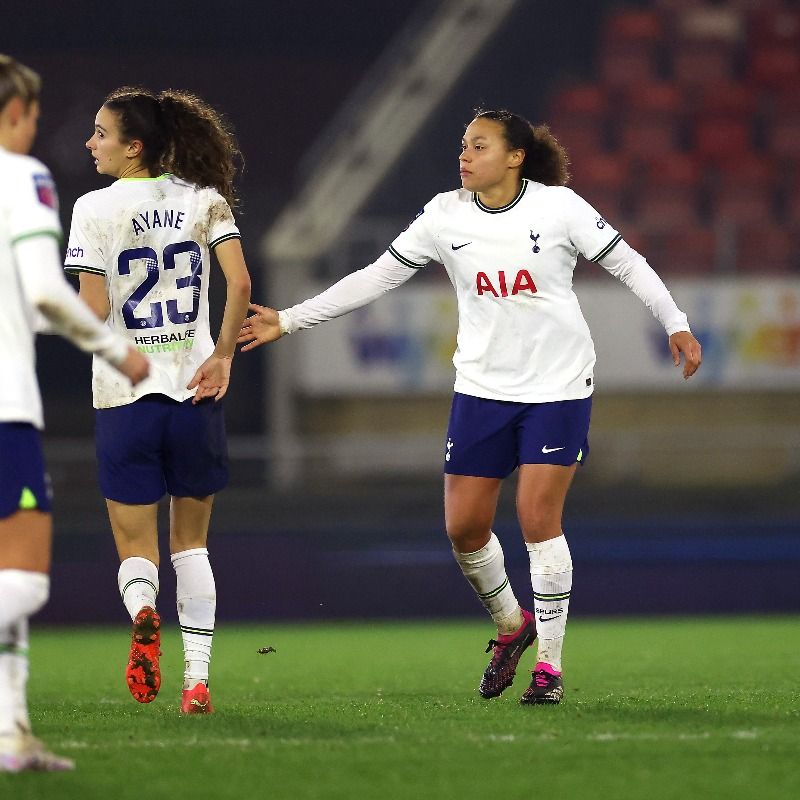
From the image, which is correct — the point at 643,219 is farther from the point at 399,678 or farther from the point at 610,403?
the point at 399,678

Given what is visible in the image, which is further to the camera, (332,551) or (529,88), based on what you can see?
(529,88)

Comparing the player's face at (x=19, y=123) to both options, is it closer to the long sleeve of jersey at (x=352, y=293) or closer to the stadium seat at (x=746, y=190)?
the long sleeve of jersey at (x=352, y=293)

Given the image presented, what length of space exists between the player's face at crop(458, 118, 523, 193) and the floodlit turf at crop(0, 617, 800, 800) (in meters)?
1.84

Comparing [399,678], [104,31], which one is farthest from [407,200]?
[399,678]

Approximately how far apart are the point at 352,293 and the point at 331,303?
11 cm

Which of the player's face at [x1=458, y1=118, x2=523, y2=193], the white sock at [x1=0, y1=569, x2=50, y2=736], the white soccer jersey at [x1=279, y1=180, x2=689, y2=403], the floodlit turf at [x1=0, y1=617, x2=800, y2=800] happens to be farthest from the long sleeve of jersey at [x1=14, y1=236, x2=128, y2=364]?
the player's face at [x1=458, y1=118, x2=523, y2=193]

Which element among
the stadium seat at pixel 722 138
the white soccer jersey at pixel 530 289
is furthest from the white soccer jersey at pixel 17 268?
the stadium seat at pixel 722 138

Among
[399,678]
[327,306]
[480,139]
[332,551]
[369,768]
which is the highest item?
[480,139]

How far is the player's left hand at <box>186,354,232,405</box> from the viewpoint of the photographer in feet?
16.6

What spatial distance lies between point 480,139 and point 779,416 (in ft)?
34.5

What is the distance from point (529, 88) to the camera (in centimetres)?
1786

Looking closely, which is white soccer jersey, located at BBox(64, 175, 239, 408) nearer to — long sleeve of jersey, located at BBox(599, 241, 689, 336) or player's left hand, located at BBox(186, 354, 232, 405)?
player's left hand, located at BBox(186, 354, 232, 405)

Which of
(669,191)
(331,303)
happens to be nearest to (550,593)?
(331,303)

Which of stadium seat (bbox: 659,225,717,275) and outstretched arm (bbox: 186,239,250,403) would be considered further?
stadium seat (bbox: 659,225,717,275)
